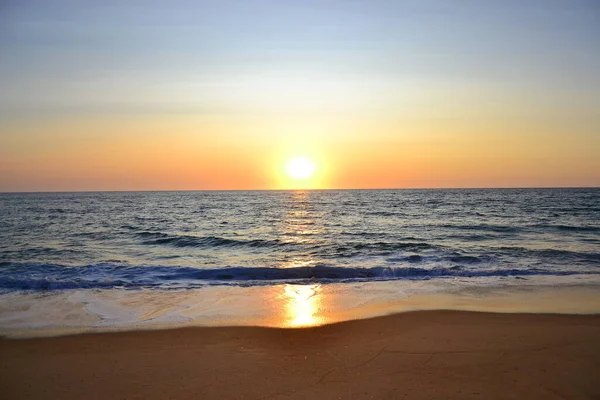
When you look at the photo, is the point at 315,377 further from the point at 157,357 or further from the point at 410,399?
the point at 157,357

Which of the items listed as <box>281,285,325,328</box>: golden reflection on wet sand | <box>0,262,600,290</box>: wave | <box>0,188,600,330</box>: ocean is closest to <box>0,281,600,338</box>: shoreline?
<box>281,285,325,328</box>: golden reflection on wet sand

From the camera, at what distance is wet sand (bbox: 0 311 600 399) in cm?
600

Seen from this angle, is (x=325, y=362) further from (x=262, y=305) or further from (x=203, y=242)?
(x=203, y=242)

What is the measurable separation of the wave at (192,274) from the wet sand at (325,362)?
6.52m

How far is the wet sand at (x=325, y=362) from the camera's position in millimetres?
5996

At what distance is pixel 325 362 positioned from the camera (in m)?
6.98

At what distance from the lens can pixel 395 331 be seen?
8.64 meters

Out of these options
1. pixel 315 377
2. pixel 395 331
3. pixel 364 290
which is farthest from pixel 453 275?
pixel 315 377

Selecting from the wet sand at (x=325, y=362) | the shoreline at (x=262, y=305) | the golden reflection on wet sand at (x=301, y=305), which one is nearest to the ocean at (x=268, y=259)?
the shoreline at (x=262, y=305)

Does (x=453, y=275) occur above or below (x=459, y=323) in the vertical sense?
above

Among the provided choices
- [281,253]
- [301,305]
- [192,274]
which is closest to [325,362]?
[301,305]

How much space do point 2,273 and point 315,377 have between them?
15629mm

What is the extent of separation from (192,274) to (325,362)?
36.0 feet

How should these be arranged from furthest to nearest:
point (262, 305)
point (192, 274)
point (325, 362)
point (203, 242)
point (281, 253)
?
1. point (203, 242)
2. point (281, 253)
3. point (192, 274)
4. point (262, 305)
5. point (325, 362)
